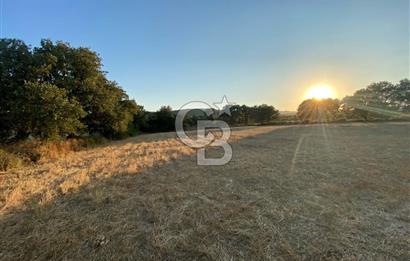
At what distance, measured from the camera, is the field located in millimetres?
2408

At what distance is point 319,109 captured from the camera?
146 ft

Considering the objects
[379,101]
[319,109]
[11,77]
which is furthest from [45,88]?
[379,101]

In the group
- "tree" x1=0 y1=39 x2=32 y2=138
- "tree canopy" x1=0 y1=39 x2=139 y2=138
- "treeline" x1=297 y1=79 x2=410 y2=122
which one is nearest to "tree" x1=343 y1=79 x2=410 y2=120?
"treeline" x1=297 y1=79 x2=410 y2=122

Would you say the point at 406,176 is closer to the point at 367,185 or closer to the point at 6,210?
the point at 367,185

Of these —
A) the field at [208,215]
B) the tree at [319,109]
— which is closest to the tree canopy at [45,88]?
the field at [208,215]

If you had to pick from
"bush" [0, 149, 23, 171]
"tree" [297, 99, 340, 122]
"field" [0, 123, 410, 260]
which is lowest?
"field" [0, 123, 410, 260]

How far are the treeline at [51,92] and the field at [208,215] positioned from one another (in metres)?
2.94

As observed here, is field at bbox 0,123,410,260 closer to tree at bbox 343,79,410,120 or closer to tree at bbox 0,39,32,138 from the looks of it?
tree at bbox 0,39,32,138

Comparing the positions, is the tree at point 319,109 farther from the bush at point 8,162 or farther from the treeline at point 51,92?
the bush at point 8,162

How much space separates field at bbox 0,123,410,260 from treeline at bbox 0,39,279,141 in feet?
9.66

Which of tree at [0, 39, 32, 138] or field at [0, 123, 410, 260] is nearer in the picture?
field at [0, 123, 410, 260]

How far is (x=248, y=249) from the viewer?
2.42m

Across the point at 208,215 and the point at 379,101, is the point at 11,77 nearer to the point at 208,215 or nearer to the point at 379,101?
the point at 208,215

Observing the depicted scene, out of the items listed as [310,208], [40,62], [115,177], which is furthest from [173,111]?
[310,208]
